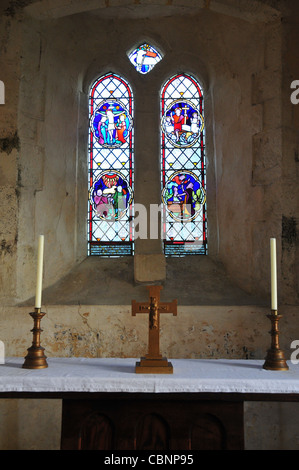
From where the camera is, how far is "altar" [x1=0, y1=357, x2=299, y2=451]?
7.20 feet

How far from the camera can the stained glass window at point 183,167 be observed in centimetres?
477

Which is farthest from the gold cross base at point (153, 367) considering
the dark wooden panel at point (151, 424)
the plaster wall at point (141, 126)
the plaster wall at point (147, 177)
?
the plaster wall at point (141, 126)

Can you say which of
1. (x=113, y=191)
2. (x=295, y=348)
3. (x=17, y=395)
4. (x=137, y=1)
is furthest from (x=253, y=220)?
(x=17, y=395)

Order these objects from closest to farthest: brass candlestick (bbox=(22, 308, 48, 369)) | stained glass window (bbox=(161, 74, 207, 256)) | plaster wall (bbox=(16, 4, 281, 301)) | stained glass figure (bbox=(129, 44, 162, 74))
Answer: brass candlestick (bbox=(22, 308, 48, 369)), plaster wall (bbox=(16, 4, 281, 301)), stained glass window (bbox=(161, 74, 207, 256)), stained glass figure (bbox=(129, 44, 162, 74))

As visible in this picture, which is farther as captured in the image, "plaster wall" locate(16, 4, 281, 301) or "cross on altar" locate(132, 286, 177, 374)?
"plaster wall" locate(16, 4, 281, 301)

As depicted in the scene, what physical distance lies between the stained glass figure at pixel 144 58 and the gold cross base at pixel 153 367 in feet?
11.8

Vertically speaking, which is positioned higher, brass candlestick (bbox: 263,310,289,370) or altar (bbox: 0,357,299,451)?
brass candlestick (bbox: 263,310,289,370)

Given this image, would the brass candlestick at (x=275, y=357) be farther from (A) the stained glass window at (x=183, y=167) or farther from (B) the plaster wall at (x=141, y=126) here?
(A) the stained glass window at (x=183, y=167)

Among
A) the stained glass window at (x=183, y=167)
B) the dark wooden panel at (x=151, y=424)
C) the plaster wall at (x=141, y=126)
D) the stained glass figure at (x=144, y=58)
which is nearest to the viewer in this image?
the dark wooden panel at (x=151, y=424)

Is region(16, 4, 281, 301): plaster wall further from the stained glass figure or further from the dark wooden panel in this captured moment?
the dark wooden panel

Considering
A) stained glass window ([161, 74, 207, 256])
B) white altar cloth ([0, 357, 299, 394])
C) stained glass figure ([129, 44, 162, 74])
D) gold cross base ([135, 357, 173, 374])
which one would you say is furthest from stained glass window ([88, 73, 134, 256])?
white altar cloth ([0, 357, 299, 394])

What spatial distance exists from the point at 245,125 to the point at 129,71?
149 centimetres

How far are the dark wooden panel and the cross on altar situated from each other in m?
0.15

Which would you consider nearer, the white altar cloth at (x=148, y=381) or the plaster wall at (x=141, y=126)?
the white altar cloth at (x=148, y=381)
